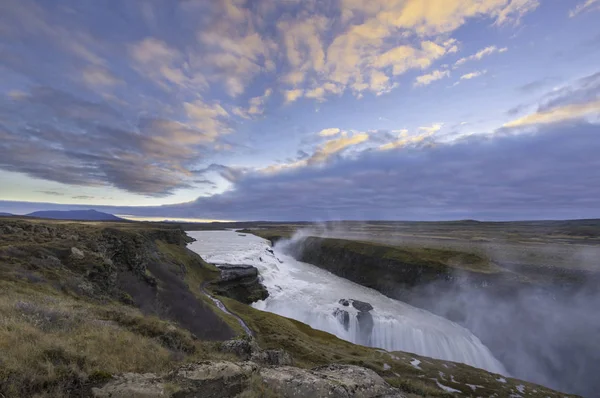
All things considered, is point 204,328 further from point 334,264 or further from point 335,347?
point 334,264

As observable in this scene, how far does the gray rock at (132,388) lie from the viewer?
7274 mm

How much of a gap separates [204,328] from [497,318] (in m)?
42.7

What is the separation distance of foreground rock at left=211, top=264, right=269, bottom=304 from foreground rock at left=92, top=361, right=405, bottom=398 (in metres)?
42.9

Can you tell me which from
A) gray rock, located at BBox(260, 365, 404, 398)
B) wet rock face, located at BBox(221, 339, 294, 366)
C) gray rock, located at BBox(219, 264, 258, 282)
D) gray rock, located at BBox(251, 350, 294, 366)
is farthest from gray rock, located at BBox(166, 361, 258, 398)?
gray rock, located at BBox(219, 264, 258, 282)

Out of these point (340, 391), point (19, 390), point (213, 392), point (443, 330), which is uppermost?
point (19, 390)

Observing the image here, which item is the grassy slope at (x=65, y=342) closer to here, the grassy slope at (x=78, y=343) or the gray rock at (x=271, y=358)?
the grassy slope at (x=78, y=343)

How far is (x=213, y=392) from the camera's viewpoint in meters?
8.42

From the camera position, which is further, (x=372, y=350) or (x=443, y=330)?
(x=443, y=330)

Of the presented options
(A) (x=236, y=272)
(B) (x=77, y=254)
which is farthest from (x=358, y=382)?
(A) (x=236, y=272)

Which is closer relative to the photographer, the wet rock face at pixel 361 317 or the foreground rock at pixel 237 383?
the foreground rock at pixel 237 383

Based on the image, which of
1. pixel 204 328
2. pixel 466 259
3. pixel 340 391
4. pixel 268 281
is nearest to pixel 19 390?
pixel 340 391

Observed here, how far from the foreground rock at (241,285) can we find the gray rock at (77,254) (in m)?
29.3

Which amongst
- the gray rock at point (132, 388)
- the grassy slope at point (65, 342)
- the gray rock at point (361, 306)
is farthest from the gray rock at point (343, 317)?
the gray rock at point (132, 388)

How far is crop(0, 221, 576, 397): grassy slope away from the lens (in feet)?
23.7
